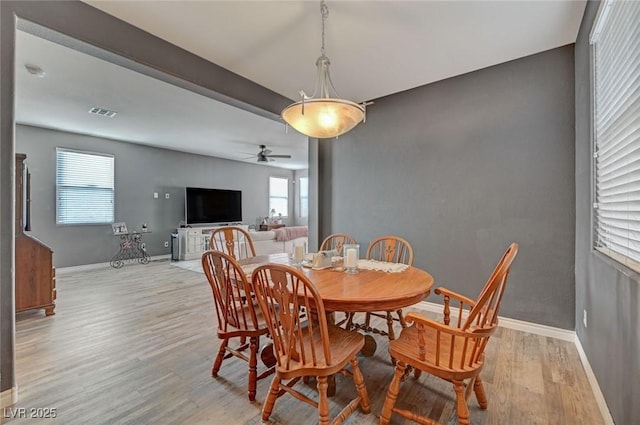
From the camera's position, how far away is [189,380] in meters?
2.01

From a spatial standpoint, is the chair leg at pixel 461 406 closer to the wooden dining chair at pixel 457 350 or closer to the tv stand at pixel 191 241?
the wooden dining chair at pixel 457 350

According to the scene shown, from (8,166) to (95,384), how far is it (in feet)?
4.99

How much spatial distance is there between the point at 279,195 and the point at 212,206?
2.74m

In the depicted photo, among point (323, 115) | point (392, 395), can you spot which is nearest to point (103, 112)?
point (323, 115)

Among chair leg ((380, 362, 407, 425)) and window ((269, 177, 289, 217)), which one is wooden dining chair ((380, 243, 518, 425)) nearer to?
chair leg ((380, 362, 407, 425))

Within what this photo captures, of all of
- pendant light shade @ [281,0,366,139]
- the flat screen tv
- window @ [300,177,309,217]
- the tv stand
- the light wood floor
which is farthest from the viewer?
window @ [300,177,309,217]

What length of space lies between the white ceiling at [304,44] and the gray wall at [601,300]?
0.57 metres

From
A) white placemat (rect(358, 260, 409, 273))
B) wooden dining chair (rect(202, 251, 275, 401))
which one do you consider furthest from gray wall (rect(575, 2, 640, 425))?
wooden dining chair (rect(202, 251, 275, 401))

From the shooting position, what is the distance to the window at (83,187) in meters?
5.34

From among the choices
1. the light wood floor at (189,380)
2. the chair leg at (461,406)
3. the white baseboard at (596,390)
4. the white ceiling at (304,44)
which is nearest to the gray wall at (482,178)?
the white ceiling at (304,44)

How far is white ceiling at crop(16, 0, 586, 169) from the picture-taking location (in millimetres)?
2119

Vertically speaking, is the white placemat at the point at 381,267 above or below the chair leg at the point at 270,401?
above

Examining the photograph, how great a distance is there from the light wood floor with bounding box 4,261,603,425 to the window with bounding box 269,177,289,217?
21.8 feet

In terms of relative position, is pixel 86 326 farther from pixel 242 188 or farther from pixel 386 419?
pixel 242 188
